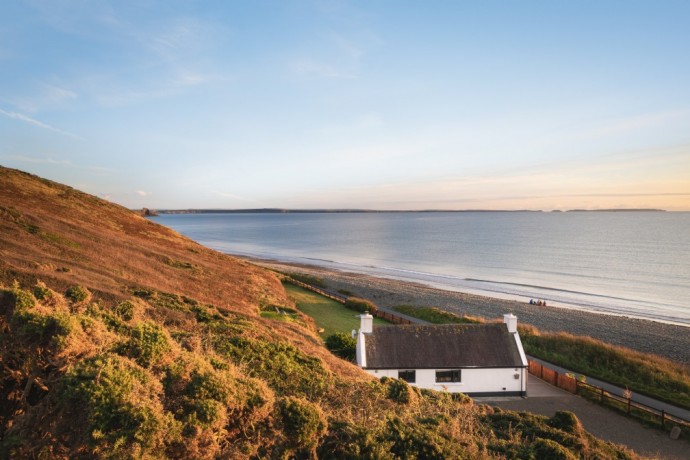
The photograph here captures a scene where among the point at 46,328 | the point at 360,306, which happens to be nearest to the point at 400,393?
the point at 46,328

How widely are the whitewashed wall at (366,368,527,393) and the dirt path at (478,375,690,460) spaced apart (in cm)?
77

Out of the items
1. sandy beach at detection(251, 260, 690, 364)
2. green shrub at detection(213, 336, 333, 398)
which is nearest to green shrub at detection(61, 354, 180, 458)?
green shrub at detection(213, 336, 333, 398)

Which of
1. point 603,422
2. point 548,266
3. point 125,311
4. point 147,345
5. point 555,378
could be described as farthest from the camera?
point 548,266

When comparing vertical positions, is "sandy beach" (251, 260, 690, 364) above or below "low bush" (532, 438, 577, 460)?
below

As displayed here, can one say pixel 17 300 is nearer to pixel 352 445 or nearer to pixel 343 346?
pixel 352 445

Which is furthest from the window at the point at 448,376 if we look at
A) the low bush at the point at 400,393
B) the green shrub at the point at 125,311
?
the green shrub at the point at 125,311

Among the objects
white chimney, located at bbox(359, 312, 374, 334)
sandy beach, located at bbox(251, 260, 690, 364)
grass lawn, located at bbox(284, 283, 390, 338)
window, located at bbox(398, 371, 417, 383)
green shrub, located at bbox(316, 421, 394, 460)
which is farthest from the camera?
sandy beach, located at bbox(251, 260, 690, 364)

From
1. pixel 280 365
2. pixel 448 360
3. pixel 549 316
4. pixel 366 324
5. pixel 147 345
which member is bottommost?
pixel 549 316

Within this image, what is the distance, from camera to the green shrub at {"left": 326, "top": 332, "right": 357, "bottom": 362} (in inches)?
991

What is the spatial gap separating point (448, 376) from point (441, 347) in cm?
159

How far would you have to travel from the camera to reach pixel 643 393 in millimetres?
24062

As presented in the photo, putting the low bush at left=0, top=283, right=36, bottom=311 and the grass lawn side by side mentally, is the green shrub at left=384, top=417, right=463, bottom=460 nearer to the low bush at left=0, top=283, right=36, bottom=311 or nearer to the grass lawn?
the low bush at left=0, top=283, right=36, bottom=311

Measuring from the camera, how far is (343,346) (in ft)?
84.1

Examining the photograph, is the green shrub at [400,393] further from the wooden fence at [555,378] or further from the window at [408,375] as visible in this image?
the wooden fence at [555,378]
